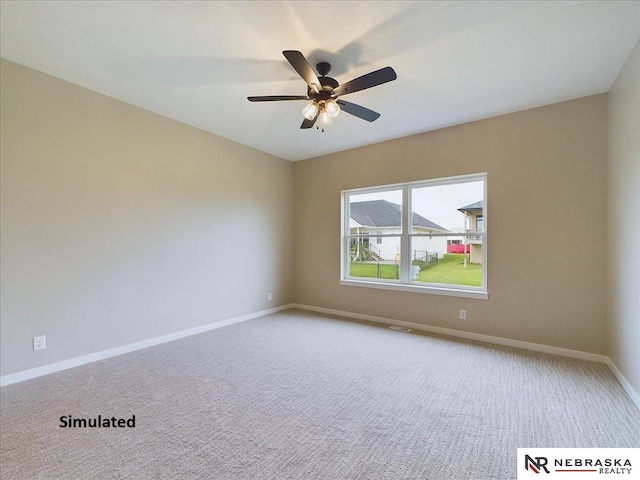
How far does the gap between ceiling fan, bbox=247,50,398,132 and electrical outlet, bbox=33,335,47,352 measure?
9.44 feet

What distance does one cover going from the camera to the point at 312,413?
2.05m

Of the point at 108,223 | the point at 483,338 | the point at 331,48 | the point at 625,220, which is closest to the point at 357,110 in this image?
the point at 331,48

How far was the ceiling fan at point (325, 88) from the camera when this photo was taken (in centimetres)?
206

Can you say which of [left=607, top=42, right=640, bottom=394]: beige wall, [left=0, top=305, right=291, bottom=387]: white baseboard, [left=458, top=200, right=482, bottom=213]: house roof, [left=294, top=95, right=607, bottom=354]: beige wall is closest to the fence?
[left=294, top=95, right=607, bottom=354]: beige wall

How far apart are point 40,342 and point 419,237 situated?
446 cm

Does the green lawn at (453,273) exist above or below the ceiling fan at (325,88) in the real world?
below

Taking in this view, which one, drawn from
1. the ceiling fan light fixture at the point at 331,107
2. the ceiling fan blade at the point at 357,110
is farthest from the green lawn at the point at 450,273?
the ceiling fan light fixture at the point at 331,107

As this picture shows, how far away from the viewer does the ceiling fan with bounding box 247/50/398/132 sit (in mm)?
2059

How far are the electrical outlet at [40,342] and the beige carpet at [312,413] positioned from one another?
288 millimetres

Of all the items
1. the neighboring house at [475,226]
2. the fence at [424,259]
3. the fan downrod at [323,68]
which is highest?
the fan downrod at [323,68]

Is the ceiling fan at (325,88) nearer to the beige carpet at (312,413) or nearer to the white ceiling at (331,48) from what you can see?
the white ceiling at (331,48)

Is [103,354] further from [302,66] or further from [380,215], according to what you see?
[380,215]

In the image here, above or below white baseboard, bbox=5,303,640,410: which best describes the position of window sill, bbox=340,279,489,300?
above

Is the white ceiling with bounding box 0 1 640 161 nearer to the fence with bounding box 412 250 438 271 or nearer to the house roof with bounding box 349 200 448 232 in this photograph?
the house roof with bounding box 349 200 448 232
